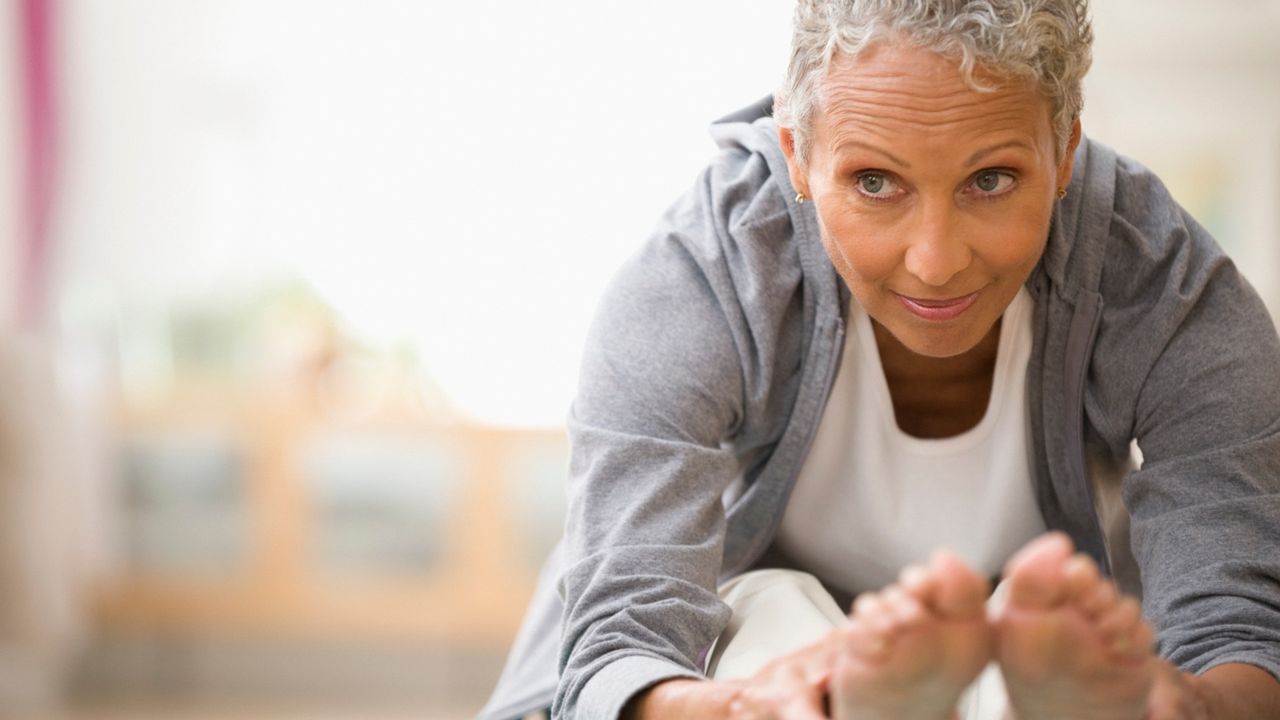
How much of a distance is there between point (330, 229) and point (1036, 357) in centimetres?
353

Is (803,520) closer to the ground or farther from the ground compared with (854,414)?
closer to the ground

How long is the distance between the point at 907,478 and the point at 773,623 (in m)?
0.24

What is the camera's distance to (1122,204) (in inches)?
55.9

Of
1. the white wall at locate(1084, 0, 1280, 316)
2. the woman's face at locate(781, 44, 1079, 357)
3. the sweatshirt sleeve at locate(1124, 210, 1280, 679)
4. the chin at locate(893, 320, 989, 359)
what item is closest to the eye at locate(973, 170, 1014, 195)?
the woman's face at locate(781, 44, 1079, 357)

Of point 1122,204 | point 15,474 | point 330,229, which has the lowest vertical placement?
point 15,474

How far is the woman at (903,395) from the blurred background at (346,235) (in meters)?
2.63

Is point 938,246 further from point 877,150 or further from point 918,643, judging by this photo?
point 918,643

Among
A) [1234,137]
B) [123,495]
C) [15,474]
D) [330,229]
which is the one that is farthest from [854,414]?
[1234,137]

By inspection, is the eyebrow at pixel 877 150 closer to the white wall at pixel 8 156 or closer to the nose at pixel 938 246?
the nose at pixel 938 246

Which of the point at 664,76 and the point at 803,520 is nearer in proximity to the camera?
the point at 803,520

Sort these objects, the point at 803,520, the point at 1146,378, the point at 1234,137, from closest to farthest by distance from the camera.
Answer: the point at 1146,378 → the point at 803,520 → the point at 1234,137

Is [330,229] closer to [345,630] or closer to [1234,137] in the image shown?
[345,630]

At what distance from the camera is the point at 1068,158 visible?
1.29 m

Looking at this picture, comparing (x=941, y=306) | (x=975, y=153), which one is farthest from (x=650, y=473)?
(x=975, y=153)
